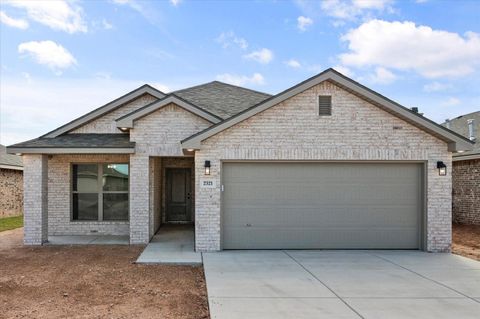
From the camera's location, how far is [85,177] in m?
12.4

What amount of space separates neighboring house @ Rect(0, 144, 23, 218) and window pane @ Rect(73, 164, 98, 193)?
26.4ft

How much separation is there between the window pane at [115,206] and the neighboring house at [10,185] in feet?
29.0

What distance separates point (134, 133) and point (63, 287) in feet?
16.0

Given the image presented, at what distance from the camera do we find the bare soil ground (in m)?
9.86

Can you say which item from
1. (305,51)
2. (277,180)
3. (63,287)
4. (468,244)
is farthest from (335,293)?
(305,51)

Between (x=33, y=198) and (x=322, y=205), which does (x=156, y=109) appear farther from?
(x=322, y=205)

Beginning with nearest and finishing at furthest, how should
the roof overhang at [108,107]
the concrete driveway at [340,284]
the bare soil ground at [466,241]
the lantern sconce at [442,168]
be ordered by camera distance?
the concrete driveway at [340,284] < the lantern sconce at [442,168] < the bare soil ground at [466,241] < the roof overhang at [108,107]

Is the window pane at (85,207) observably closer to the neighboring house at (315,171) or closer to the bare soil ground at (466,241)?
the neighboring house at (315,171)

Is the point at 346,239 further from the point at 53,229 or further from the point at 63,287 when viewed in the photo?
the point at 53,229

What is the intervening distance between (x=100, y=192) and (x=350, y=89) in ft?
27.4

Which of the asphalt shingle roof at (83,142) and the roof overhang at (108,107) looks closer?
the asphalt shingle roof at (83,142)

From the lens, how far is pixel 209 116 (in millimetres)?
10797

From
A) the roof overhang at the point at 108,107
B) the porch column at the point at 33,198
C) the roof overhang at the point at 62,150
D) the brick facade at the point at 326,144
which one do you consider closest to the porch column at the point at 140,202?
the roof overhang at the point at 62,150

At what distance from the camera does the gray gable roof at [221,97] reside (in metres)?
13.4
